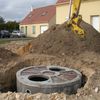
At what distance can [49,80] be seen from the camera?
8.84 m

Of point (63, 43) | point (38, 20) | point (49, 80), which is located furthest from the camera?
point (38, 20)

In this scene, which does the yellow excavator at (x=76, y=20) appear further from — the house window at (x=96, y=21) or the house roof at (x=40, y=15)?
the house roof at (x=40, y=15)

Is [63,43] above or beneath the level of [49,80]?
above

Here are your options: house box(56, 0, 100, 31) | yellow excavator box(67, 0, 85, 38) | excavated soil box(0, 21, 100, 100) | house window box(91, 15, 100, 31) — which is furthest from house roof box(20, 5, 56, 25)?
yellow excavator box(67, 0, 85, 38)

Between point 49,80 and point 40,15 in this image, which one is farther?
point 40,15

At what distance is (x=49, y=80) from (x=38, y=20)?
4139cm

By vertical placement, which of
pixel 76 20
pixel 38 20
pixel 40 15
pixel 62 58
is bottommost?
pixel 62 58

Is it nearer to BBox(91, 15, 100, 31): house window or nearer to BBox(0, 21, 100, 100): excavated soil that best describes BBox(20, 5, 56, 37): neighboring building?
BBox(91, 15, 100, 31): house window

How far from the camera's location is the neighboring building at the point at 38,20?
155 ft

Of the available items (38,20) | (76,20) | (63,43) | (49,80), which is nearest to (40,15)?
(38,20)

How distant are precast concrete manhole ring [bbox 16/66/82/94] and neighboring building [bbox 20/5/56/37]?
119ft

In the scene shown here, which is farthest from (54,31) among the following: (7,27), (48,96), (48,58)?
(7,27)

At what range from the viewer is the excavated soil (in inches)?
305

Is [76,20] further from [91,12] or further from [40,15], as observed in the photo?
[40,15]
